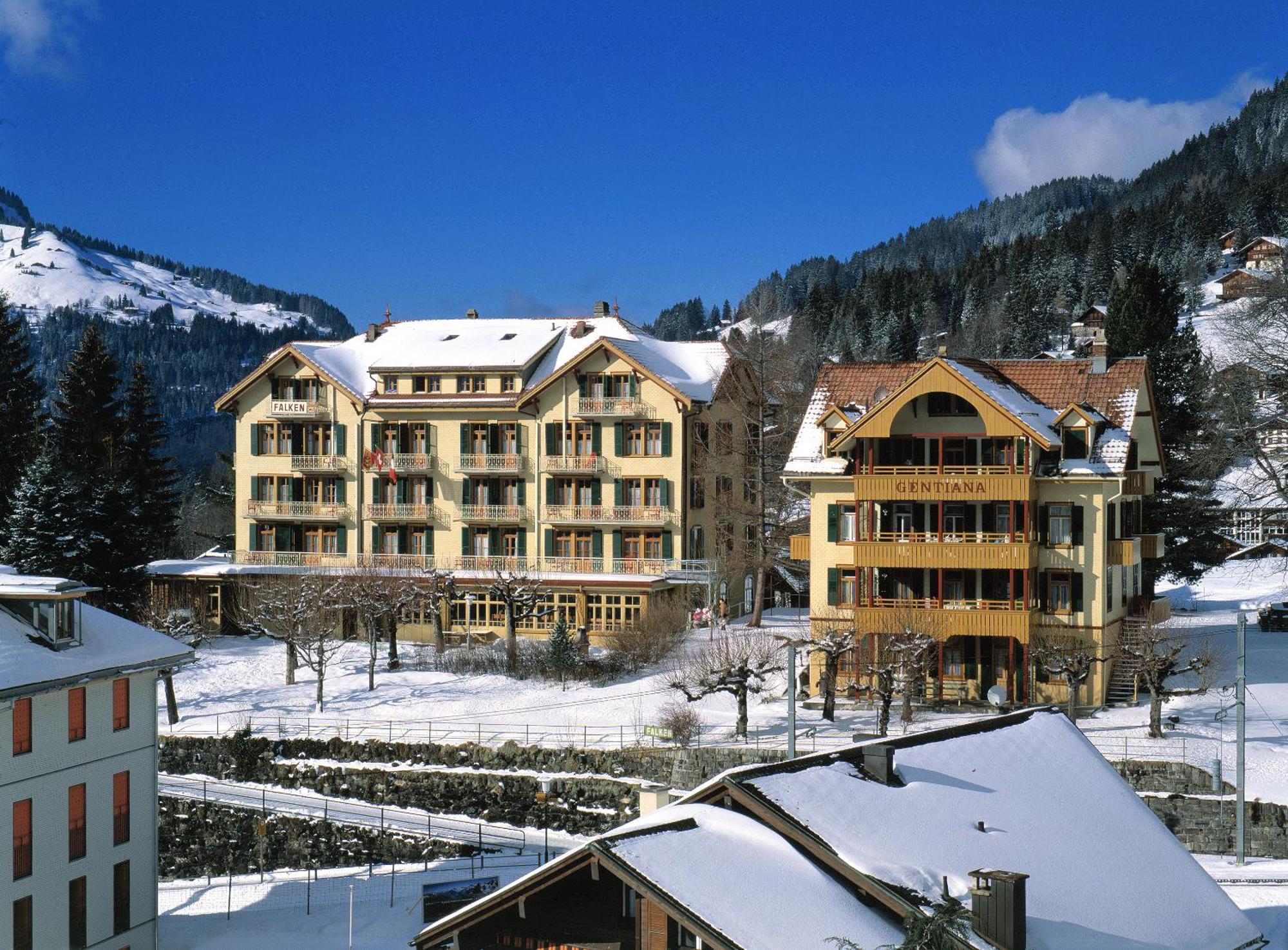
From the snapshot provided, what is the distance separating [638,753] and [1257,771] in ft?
50.8

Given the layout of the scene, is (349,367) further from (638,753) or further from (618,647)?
(638,753)

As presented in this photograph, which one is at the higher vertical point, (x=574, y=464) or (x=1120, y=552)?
(x=574, y=464)

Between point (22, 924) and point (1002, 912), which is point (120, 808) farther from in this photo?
point (1002, 912)

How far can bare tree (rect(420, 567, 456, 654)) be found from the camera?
52609 mm

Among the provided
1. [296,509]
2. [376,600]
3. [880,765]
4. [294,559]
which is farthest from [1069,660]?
[296,509]

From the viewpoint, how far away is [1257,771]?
35.7m

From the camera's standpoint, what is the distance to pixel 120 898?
1277 inches

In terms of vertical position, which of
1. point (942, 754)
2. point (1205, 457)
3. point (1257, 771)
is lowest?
point (1257, 771)

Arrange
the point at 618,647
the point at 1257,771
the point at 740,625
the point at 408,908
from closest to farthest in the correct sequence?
1. the point at 408,908
2. the point at 1257,771
3. the point at 618,647
4. the point at 740,625

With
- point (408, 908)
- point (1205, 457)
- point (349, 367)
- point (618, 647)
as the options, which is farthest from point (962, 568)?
point (349, 367)

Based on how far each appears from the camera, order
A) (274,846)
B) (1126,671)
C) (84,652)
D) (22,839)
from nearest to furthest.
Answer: (22,839)
(84,652)
(274,846)
(1126,671)

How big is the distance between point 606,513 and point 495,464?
5074 mm

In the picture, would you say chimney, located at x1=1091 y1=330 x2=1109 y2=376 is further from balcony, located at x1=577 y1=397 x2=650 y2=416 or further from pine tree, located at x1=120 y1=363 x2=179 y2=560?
pine tree, located at x1=120 y1=363 x2=179 y2=560

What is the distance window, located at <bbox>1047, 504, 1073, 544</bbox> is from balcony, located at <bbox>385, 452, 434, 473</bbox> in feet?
88.2
